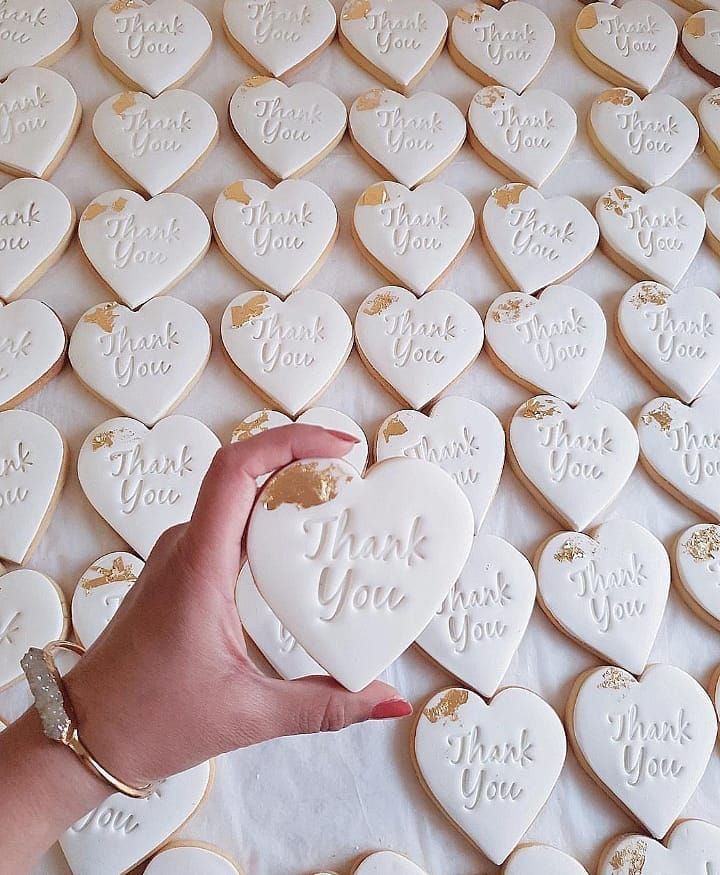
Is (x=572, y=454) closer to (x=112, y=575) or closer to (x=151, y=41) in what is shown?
(x=112, y=575)

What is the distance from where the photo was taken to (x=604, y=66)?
3.80 feet

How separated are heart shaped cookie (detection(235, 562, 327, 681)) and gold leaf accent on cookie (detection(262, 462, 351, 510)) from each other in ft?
0.73

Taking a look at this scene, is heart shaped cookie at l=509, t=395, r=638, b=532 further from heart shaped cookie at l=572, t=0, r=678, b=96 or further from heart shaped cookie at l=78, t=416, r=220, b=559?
heart shaped cookie at l=572, t=0, r=678, b=96

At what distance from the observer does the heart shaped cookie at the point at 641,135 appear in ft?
3.64

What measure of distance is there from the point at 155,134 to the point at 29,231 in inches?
7.5

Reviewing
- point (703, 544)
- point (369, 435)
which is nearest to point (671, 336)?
point (703, 544)

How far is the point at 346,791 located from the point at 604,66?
37.4 inches

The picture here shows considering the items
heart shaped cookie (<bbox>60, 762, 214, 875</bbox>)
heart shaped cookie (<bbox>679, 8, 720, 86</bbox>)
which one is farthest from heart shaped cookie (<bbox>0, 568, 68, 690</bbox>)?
heart shaped cookie (<bbox>679, 8, 720, 86</bbox>)

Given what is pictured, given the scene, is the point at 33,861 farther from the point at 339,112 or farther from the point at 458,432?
the point at 339,112

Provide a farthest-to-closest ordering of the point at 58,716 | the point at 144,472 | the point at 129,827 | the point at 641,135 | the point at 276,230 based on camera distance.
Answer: the point at 641,135
the point at 276,230
the point at 144,472
the point at 129,827
the point at 58,716

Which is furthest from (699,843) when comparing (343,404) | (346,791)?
(343,404)

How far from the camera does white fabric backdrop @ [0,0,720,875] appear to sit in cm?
84

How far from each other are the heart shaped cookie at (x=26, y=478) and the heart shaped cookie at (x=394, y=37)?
2.00ft

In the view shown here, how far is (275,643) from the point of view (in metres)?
0.86
